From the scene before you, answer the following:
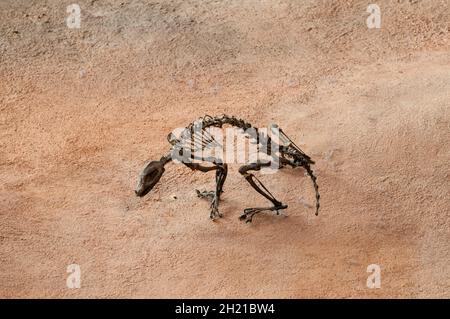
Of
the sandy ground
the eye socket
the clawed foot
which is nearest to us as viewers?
the eye socket

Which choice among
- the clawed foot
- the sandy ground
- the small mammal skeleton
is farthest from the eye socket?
the clawed foot

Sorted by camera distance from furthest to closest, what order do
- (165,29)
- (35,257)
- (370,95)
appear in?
(165,29) < (370,95) < (35,257)

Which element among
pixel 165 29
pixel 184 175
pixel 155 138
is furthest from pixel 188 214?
pixel 165 29

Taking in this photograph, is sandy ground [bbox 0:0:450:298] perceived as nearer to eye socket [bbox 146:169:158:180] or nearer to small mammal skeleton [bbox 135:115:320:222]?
small mammal skeleton [bbox 135:115:320:222]

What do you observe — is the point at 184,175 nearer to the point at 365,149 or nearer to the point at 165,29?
the point at 365,149

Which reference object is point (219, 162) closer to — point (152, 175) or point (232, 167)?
point (152, 175)

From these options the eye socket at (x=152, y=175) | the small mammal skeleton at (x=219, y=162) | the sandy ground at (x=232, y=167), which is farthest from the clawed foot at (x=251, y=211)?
the eye socket at (x=152, y=175)
